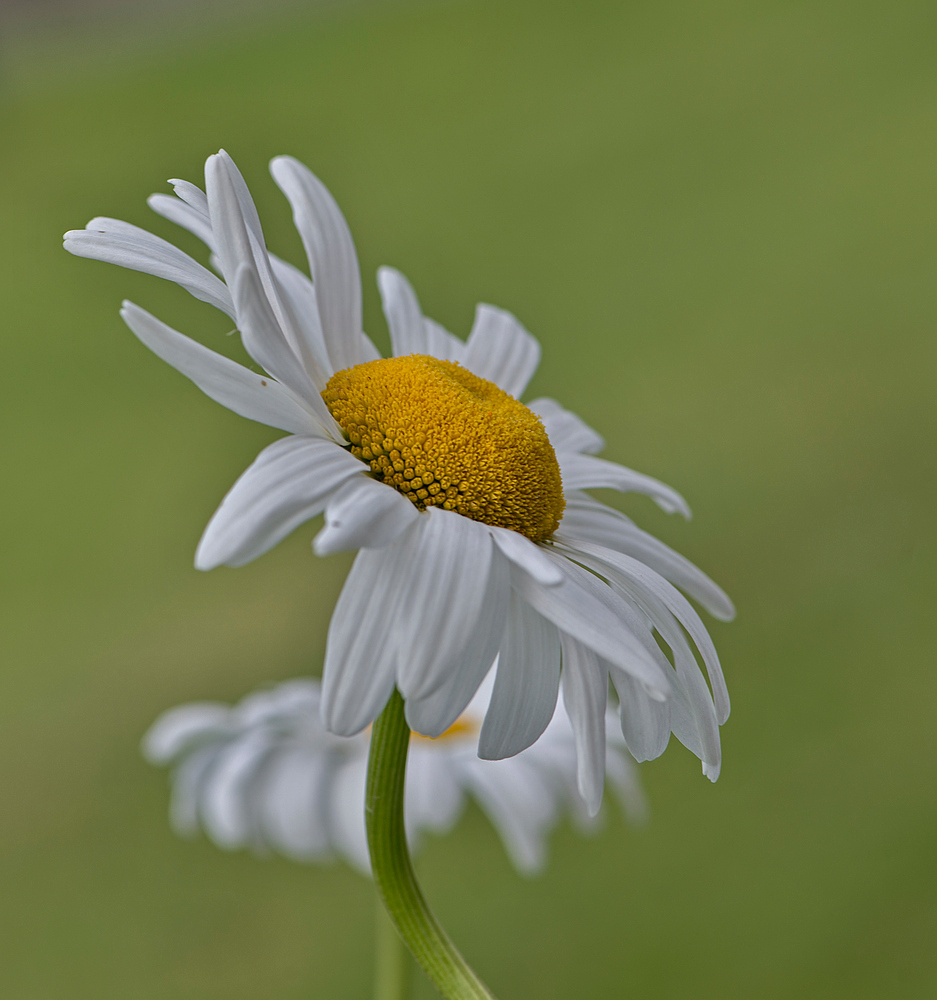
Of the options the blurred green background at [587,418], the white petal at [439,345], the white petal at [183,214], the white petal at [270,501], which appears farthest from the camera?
the blurred green background at [587,418]

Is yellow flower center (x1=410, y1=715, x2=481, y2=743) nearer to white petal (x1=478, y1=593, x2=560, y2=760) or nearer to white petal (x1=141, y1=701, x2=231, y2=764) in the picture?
white petal (x1=141, y1=701, x2=231, y2=764)

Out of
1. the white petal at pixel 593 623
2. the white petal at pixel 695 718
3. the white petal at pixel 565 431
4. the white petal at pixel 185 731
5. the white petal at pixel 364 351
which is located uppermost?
the white petal at pixel 364 351

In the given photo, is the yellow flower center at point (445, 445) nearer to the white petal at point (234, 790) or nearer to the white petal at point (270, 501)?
the white petal at point (270, 501)

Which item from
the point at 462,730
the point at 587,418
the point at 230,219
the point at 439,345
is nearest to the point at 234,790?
the point at 462,730

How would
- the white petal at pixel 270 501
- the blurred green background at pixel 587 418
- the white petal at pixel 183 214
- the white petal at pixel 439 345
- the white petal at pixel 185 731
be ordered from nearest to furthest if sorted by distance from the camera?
the white petal at pixel 270 501
the white petal at pixel 183 214
the white petal at pixel 439 345
the white petal at pixel 185 731
the blurred green background at pixel 587 418

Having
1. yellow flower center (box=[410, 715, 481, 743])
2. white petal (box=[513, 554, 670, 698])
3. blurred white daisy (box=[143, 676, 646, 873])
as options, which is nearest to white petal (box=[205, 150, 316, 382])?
white petal (box=[513, 554, 670, 698])

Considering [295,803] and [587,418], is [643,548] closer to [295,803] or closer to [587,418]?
[295,803]

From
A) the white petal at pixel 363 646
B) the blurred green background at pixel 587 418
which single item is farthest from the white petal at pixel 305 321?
the blurred green background at pixel 587 418
